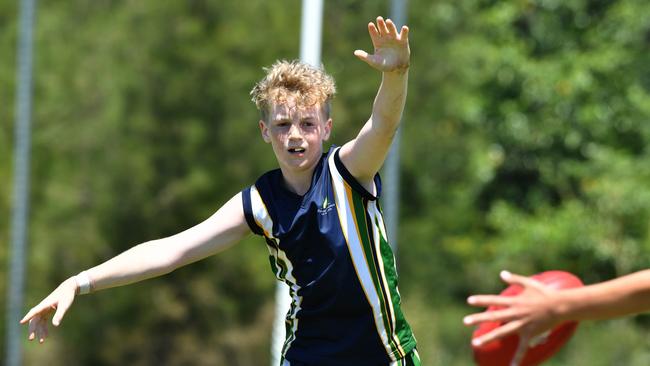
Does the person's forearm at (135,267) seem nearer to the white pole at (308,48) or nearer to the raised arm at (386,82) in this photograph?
the raised arm at (386,82)

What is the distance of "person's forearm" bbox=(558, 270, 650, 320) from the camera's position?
316cm

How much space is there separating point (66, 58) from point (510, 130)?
7.46 m

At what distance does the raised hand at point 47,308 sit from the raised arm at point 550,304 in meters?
2.03

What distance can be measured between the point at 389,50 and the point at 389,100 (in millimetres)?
191

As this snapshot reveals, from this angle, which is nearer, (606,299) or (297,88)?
(606,299)

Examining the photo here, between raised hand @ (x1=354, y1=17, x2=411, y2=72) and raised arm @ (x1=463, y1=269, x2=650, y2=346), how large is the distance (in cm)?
140

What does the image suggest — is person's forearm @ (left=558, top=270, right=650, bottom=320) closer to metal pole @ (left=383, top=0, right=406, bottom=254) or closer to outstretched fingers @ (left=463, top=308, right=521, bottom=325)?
outstretched fingers @ (left=463, top=308, right=521, bottom=325)

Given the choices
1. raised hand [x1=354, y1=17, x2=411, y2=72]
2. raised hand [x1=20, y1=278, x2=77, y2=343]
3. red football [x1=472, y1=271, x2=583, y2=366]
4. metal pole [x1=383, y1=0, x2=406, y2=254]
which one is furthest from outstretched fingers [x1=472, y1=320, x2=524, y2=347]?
metal pole [x1=383, y1=0, x2=406, y2=254]

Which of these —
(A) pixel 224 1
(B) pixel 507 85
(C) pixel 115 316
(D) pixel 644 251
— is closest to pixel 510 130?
(B) pixel 507 85

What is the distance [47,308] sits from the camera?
470cm

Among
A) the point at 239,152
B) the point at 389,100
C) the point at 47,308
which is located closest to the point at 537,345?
the point at 389,100

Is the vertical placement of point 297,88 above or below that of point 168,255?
above

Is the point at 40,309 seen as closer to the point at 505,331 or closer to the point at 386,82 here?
the point at 386,82

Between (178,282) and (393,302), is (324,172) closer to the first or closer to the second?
(393,302)
